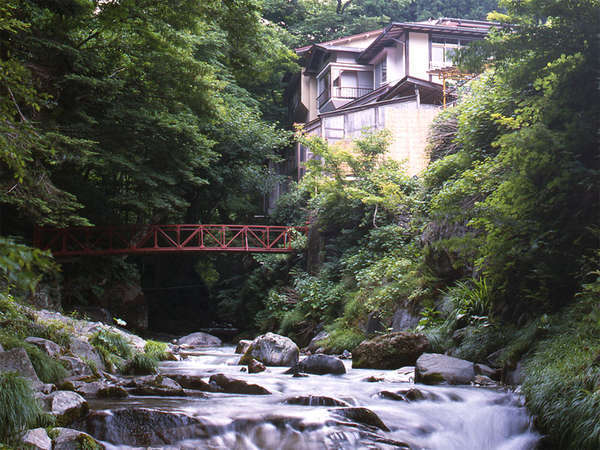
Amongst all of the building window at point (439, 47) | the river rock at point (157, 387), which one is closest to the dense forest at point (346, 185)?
the river rock at point (157, 387)

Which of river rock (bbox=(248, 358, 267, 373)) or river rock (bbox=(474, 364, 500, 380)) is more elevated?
river rock (bbox=(474, 364, 500, 380))

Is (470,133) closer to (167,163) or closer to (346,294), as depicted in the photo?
(346,294)

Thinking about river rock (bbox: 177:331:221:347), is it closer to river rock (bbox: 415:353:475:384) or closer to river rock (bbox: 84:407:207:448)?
river rock (bbox: 415:353:475:384)

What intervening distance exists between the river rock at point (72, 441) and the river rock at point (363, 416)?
2.55m

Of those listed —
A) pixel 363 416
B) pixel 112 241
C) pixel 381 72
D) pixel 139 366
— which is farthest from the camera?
pixel 381 72

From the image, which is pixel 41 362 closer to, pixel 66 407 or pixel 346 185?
pixel 66 407

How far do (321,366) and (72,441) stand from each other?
18.4ft

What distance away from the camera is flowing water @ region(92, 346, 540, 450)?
17.9ft

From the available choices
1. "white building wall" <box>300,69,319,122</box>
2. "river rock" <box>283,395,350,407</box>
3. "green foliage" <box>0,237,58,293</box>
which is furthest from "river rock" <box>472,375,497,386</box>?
"white building wall" <box>300,69,319,122</box>

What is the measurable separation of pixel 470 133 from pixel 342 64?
65.7ft

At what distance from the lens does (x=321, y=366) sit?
977 centimetres

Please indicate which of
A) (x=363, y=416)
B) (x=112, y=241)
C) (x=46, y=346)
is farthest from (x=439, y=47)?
(x=363, y=416)

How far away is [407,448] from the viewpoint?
5.31 m

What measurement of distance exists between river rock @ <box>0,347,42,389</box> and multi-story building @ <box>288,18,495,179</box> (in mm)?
15483
